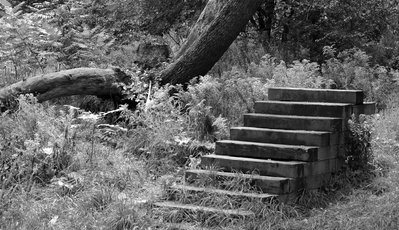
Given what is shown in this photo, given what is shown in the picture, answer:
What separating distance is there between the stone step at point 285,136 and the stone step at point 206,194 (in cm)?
102

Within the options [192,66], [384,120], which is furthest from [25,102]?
[384,120]

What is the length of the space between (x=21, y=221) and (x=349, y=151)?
425cm

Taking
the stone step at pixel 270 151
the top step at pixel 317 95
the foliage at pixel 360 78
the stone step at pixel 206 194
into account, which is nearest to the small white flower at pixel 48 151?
the stone step at pixel 206 194

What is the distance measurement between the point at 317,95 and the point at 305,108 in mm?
376

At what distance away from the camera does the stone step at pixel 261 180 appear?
7496 millimetres

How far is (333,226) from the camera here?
6965mm

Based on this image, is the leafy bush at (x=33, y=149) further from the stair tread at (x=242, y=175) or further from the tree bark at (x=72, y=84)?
the stair tread at (x=242, y=175)

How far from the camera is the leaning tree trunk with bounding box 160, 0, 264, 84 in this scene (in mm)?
12133

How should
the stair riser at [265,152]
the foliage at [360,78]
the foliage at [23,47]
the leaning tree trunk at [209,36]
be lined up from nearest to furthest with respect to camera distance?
the stair riser at [265,152], the leaning tree trunk at [209,36], the foliage at [360,78], the foliage at [23,47]

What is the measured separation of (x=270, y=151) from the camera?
317 inches

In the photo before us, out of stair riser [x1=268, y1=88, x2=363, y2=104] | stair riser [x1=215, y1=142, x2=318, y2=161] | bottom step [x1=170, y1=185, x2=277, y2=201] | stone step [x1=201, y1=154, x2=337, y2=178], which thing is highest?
stair riser [x1=268, y1=88, x2=363, y2=104]

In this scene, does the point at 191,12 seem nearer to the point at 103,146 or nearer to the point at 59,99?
the point at 59,99

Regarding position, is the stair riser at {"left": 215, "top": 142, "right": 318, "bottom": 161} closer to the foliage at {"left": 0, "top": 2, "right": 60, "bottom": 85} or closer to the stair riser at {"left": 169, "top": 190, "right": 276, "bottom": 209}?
the stair riser at {"left": 169, "top": 190, "right": 276, "bottom": 209}

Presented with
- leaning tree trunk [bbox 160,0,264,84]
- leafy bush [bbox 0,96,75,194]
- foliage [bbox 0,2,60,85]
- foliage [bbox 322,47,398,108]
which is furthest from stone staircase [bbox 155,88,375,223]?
foliage [bbox 0,2,60,85]
